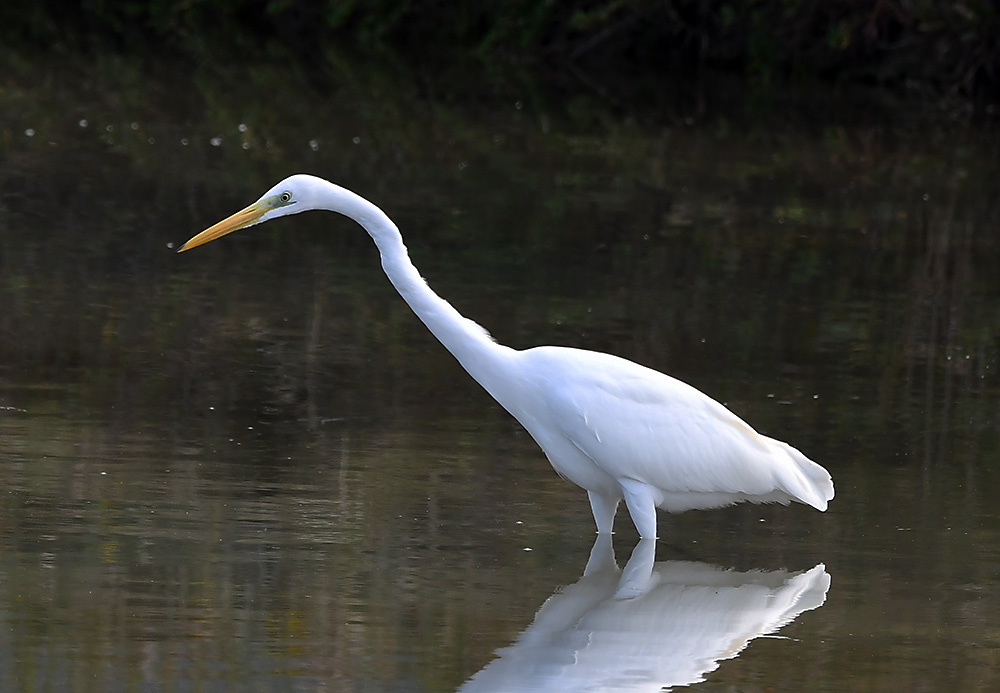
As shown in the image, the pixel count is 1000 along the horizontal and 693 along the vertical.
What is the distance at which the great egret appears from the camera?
5.75 m

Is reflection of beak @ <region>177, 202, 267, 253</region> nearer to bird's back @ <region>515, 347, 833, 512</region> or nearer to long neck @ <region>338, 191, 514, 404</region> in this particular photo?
long neck @ <region>338, 191, 514, 404</region>

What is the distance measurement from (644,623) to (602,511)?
0.74m

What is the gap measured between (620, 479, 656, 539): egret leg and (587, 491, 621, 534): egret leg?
0.66ft

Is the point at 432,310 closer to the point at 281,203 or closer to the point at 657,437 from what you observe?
the point at 281,203

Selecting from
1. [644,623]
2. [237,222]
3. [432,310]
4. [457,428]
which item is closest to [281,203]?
[237,222]

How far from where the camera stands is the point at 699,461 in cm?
584

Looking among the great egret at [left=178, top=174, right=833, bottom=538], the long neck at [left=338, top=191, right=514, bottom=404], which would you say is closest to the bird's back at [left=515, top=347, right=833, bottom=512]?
the great egret at [left=178, top=174, right=833, bottom=538]

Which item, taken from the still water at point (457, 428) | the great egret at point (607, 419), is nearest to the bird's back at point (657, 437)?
the great egret at point (607, 419)

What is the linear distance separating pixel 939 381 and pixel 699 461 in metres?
3.08

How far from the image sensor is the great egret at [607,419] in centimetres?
575

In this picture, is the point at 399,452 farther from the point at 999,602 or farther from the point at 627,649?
the point at 999,602

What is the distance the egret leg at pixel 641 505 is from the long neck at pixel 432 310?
550mm

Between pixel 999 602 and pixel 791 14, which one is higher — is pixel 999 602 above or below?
below

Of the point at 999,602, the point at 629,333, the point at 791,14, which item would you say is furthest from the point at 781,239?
the point at 791,14
